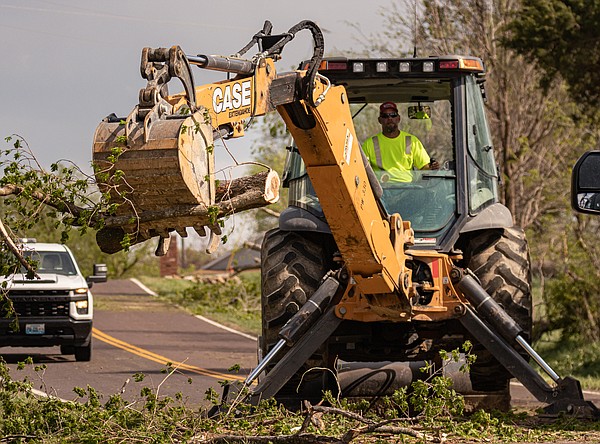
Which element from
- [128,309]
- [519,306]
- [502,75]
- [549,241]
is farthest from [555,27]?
[128,309]

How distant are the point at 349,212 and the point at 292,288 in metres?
2.05

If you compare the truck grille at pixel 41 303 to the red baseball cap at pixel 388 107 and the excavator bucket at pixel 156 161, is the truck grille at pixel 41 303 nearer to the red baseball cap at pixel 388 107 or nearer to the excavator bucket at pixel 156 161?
the red baseball cap at pixel 388 107

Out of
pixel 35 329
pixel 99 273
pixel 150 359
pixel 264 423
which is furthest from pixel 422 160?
pixel 150 359

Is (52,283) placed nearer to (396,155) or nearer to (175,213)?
(396,155)

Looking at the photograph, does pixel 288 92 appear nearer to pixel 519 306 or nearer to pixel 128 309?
pixel 519 306

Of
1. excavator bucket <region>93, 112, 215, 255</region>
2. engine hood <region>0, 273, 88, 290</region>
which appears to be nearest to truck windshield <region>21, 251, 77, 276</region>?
engine hood <region>0, 273, 88, 290</region>

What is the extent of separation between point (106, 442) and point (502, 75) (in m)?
17.8

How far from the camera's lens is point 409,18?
25.5 meters

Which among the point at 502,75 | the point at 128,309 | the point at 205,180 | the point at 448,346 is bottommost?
the point at 128,309

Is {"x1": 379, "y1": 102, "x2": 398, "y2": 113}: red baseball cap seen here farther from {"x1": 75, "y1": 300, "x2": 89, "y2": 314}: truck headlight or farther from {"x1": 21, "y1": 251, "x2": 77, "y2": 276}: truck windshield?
{"x1": 21, "y1": 251, "x2": 77, "y2": 276}: truck windshield

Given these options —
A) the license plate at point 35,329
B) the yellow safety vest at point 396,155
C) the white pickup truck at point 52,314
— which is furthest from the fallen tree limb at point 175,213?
the license plate at point 35,329

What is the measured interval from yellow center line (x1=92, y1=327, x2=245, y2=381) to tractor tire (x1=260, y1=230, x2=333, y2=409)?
12.2 ft

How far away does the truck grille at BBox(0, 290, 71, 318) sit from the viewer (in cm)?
1938

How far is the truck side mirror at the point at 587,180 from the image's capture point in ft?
21.7
